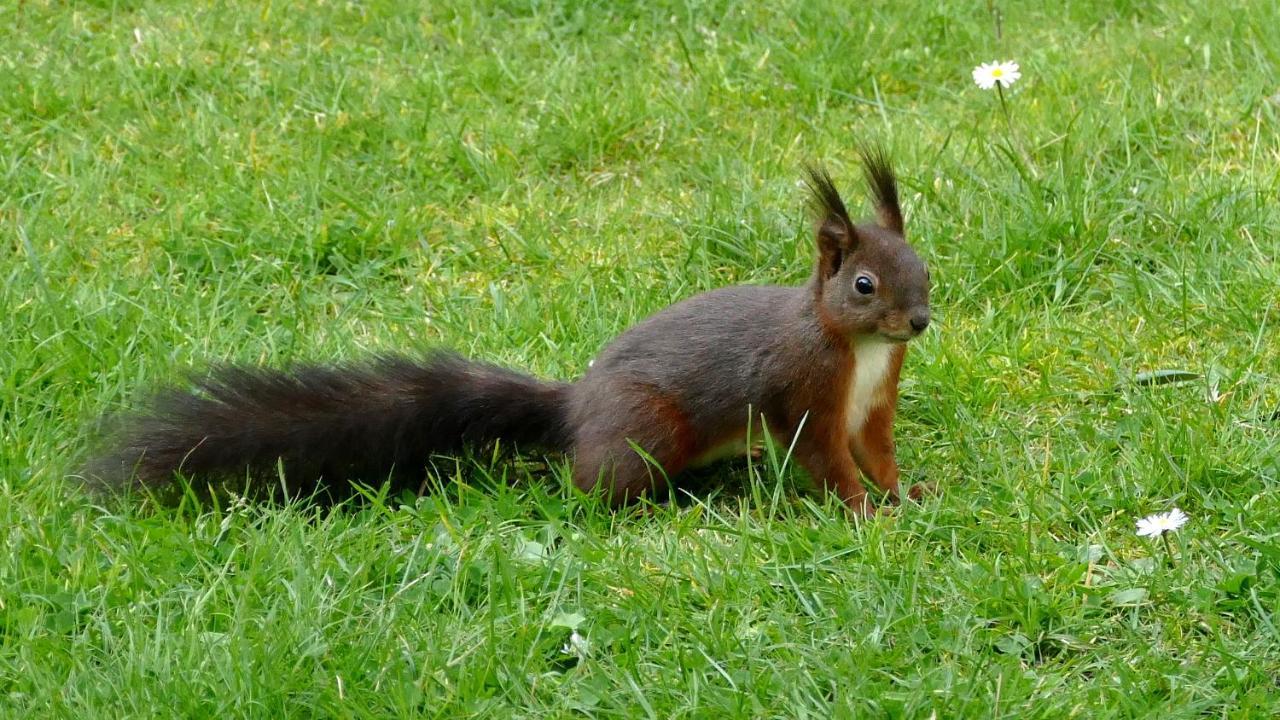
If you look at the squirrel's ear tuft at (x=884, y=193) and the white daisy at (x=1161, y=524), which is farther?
the squirrel's ear tuft at (x=884, y=193)

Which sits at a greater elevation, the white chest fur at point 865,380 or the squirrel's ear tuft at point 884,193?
the squirrel's ear tuft at point 884,193

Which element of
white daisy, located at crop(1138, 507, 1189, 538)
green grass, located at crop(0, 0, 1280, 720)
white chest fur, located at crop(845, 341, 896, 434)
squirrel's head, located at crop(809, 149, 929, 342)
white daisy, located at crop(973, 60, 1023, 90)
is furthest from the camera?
white daisy, located at crop(973, 60, 1023, 90)

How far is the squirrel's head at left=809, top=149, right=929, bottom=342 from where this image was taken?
113 inches

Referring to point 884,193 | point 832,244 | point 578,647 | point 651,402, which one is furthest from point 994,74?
point 578,647

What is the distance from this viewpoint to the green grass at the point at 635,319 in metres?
2.47

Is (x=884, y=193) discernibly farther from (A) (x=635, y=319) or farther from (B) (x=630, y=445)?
(A) (x=635, y=319)

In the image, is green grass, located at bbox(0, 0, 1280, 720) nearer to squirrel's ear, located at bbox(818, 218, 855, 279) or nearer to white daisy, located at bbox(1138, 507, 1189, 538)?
white daisy, located at bbox(1138, 507, 1189, 538)

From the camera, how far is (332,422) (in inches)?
119

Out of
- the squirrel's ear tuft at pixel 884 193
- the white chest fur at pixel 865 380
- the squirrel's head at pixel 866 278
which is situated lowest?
the white chest fur at pixel 865 380

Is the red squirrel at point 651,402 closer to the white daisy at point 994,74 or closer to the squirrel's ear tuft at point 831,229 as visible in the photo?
the squirrel's ear tuft at point 831,229

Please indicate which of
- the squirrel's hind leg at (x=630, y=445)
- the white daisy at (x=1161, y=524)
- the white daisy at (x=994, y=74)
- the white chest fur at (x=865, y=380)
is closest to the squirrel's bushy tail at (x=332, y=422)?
the squirrel's hind leg at (x=630, y=445)

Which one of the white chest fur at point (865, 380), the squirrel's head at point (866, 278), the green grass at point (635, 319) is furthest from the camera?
the white chest fur at point (865, 380)

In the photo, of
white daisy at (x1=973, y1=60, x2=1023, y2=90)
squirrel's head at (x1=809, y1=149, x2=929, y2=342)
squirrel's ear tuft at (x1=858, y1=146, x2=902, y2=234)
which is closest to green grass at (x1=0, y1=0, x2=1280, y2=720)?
white daisy at (x1=973, y1=60, x2=1023, y2=90)

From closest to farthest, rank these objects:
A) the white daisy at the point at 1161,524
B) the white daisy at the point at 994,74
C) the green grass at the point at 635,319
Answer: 1. the green grass at the point at 635,319
2. the white daisy at the point at 1161,524
3. the white daisy at the point at 994,74
